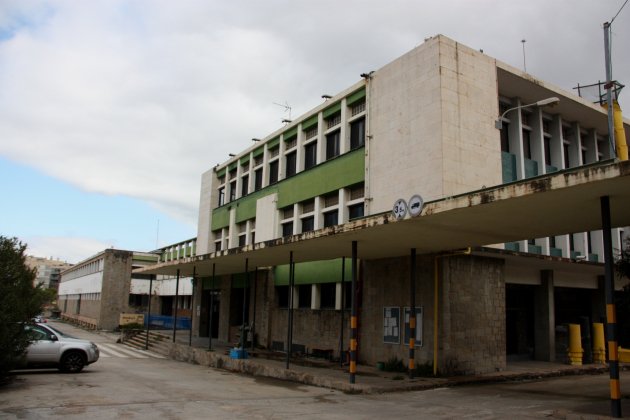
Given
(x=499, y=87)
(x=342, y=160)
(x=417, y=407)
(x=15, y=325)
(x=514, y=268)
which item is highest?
(x=499, y=87)

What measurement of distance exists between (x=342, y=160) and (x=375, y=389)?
1001 cm

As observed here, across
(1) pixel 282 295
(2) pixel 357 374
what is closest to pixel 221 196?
(1) pixel 282 295

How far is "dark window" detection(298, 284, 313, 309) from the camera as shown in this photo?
23156mm

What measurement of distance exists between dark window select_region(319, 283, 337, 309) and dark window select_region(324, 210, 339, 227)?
2.43 meters

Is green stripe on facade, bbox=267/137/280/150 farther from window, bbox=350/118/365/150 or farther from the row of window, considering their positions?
window, bbox=350/118/365/150

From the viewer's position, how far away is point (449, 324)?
50.8 feet

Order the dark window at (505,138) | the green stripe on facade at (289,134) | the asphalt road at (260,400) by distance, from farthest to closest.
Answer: the green stripe on facade at (289,134)
the dark window at (505,138)
the asphalt road at (260,400)

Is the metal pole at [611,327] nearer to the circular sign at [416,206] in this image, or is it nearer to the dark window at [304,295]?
the circular sign at [416,206]

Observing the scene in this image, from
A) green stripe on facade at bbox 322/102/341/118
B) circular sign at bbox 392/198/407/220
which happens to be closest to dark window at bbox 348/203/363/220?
green stripe on facade at bbox 322/102/341/118

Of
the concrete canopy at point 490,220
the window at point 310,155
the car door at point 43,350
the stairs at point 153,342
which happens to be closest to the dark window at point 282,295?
→ the window at point 310,155

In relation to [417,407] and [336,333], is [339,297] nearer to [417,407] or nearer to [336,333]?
[336,333]

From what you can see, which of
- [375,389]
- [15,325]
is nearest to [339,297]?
[375,389]

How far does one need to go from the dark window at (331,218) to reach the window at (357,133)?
2.71 metres

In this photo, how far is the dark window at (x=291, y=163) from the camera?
25438 millimetres
